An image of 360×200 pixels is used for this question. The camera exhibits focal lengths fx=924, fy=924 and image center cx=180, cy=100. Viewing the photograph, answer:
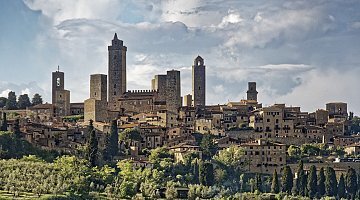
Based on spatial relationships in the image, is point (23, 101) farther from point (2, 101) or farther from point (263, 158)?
point (263, 158)

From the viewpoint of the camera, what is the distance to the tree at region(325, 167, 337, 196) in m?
52.6

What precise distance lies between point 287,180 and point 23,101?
28.6m

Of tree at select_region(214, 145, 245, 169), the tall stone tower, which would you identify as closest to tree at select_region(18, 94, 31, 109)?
the tall stone tower

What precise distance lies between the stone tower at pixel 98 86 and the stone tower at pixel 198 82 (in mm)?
7672

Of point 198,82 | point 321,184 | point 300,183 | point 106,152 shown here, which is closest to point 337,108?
point 198,82

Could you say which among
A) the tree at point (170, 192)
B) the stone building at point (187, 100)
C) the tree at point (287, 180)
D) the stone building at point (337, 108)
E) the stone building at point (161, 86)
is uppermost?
the stone building at point (161, 86)

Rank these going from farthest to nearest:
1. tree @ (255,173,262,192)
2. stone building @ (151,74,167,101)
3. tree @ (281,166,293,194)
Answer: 1. stone building @ (151,74,167,101)
2. tree @ (255,173,262,192)
3. tree @ (281,166,293,194)

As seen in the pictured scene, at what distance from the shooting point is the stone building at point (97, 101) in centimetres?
6638

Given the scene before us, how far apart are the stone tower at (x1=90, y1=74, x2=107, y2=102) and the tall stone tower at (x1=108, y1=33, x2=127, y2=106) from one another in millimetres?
1395

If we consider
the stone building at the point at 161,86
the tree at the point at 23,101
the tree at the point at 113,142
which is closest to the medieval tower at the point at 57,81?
the tree at the point at 23,101

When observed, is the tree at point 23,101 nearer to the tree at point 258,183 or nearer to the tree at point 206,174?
the tree at point 206,174

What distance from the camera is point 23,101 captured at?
242 feet

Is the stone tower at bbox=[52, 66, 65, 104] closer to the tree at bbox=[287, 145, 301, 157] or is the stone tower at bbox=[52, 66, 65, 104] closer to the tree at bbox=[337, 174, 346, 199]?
the tree at bbox=[287, 145, 301, 157]

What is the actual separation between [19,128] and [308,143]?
19.4 metres
